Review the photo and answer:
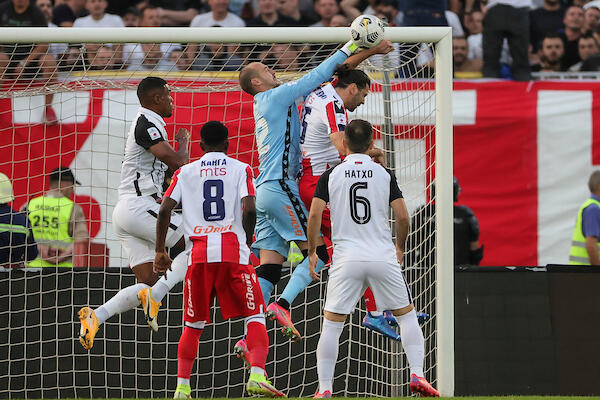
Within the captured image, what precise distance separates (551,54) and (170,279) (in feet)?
26.9

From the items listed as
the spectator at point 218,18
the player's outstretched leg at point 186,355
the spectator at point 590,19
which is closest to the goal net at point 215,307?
the player's outstretched leg at point 186,355

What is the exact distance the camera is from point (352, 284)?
24.8 feet

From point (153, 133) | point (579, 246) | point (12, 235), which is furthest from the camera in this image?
point (579, 246)

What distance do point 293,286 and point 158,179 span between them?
1395 mm

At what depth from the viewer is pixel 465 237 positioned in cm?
1154

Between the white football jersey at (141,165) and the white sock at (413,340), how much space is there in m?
2.35

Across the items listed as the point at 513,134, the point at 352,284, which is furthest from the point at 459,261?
the point at 352,284

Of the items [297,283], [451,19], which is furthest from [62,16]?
[297,283]

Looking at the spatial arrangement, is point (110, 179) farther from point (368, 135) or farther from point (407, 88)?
point (368, 135)

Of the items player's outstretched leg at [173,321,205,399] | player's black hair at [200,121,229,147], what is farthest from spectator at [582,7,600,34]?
player's outstretched leg at [173,321,205,399]

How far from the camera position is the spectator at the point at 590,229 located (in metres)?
11.9

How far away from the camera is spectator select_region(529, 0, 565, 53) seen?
15.5 meters

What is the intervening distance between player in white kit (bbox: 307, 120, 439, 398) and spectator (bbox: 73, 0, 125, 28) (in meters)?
8.36

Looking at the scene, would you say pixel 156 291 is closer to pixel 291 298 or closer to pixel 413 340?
pixel 291 298
